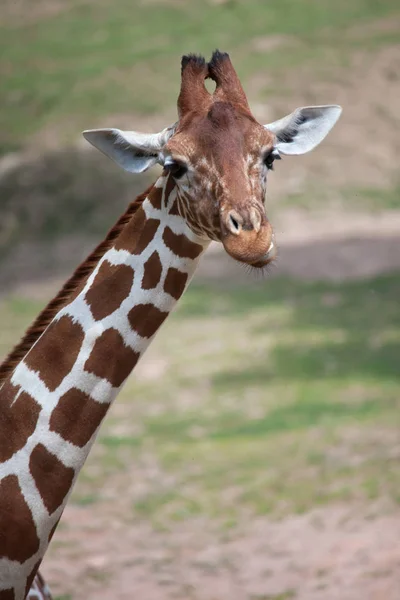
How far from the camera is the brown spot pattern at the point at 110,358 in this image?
16.2 ft

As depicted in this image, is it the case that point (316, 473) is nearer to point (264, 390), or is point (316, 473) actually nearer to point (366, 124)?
point (264, 390)

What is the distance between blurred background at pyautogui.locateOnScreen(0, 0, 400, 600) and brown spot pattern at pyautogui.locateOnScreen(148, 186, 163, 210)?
4.23 meters

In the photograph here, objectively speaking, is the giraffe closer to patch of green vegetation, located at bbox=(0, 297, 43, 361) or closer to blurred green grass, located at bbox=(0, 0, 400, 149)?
patch of green vegetation, located at bbox=(0, 297, 43, 361)

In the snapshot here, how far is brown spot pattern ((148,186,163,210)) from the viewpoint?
500cm

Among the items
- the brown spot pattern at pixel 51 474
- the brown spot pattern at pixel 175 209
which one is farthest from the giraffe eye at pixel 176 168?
the brown spot pattern at pixel 51 474

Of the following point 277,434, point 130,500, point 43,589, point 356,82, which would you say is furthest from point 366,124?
point 43,589

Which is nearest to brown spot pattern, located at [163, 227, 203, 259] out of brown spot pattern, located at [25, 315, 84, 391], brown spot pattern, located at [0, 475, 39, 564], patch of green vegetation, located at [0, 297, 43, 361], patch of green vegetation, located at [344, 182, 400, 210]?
brown spot pattern, located at [25, 315, 84, 391]

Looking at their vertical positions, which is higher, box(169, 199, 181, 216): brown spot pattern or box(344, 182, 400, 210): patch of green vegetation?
box(344, 182, 400, 210): patch of green vegetation

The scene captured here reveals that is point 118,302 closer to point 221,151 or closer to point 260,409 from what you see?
point 221,151

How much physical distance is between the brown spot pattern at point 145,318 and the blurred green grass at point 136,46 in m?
21.1

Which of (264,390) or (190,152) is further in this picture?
(264,390)

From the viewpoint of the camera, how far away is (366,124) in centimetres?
2520

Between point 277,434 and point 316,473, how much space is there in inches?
57.5

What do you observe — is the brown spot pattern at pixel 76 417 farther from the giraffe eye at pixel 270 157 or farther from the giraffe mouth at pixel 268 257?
the giraffe eye at pixel 270 157
